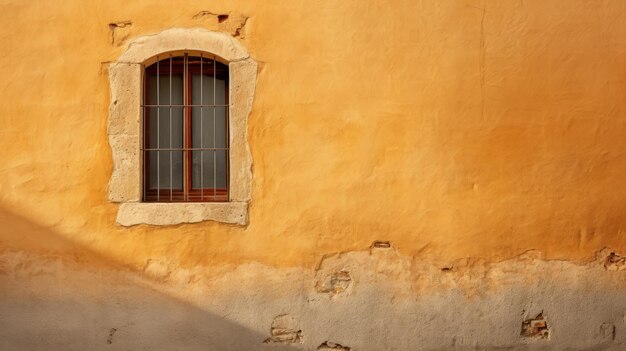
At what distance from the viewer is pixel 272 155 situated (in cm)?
568

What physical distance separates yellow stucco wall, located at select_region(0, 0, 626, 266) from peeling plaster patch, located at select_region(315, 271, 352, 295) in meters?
0.19

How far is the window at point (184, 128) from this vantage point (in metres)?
5.91

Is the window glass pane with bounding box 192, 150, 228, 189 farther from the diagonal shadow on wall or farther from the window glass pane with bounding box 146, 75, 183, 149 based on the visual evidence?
the diagonal shadow on wall

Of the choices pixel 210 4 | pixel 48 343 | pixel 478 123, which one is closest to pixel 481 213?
pixel 478 123

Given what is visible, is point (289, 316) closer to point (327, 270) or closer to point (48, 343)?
point (327, 270)

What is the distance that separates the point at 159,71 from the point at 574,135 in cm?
323

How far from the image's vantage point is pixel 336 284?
222 inches

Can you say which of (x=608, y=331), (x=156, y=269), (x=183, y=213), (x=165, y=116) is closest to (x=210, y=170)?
(x=183, y=213)

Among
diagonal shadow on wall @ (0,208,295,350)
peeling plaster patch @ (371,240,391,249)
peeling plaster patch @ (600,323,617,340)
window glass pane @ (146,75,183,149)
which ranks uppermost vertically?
window glass pane @ (146,75,183,149)

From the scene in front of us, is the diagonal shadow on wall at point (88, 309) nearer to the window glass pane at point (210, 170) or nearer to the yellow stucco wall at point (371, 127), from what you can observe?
the yellow stucco wall at point (371, 127)

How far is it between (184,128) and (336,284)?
1704 mm

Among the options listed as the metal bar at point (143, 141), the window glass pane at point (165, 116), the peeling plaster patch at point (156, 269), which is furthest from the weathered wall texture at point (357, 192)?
the window glass pane at point (165, 116)

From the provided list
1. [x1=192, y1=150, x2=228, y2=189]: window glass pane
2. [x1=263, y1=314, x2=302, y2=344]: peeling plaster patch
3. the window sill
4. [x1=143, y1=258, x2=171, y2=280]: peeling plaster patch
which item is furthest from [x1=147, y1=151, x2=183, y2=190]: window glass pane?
[x1=263, y1=314, x2=302, y2=344]: peeling plaster patch

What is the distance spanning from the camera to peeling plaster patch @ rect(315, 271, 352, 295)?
563 centimetres
